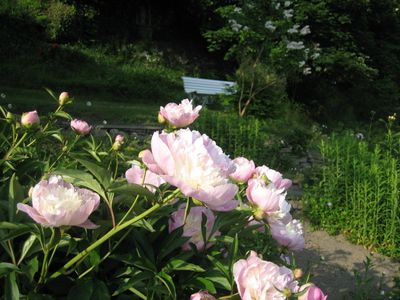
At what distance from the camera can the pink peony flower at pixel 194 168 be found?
807 millimetres

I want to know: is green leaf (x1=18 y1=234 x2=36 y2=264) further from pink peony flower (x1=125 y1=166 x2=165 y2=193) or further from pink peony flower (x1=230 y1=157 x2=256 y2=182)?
pink peony flower (x1=230 y1=157 x2=256 y2=182)

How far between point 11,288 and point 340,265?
2952 millimetres

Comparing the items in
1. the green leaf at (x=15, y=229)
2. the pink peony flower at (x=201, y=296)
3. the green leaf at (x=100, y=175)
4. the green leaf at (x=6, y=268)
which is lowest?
the pink peony flower at (x=201, y=296)

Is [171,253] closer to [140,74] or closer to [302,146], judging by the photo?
[302,146]

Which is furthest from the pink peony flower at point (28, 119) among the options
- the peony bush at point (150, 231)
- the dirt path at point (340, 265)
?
the dirt path at point (340, 265)

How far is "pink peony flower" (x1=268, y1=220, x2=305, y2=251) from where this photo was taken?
42.3 inches

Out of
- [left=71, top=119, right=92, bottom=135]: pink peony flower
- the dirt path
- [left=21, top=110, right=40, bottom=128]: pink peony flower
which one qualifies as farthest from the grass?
[left=21, top=110, right=40, bottom=128]: pink peony flower

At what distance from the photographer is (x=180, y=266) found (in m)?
0.93

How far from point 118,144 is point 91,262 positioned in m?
0.57

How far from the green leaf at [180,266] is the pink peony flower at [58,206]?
0.17 metres

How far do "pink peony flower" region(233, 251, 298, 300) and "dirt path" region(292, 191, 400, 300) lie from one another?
206cm

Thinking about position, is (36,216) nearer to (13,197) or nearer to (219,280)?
(13,197)

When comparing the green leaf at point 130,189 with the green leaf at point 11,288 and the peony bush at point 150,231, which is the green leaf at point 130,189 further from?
the green leaf at point 11,288

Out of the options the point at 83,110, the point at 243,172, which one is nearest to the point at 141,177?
the point at 243,172
